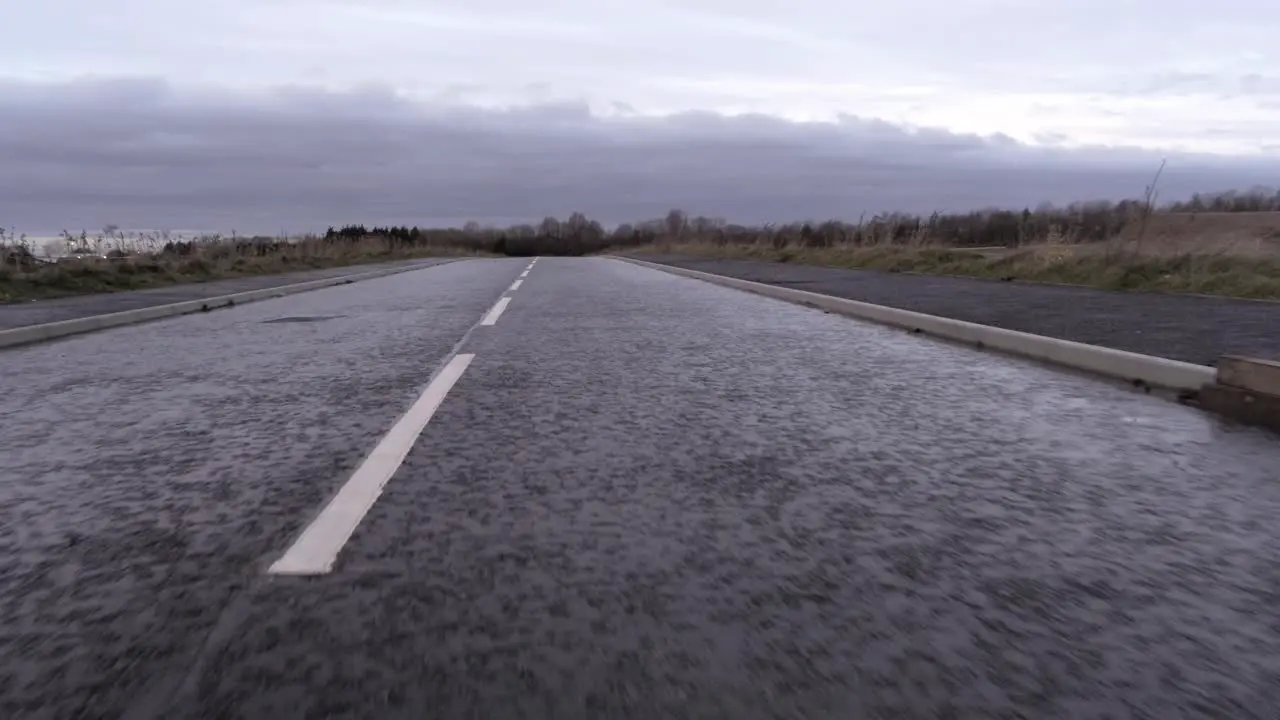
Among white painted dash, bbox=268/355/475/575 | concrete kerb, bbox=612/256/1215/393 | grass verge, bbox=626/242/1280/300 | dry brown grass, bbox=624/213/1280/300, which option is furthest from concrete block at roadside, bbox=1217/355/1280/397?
dry brown grass, bbox=624/213/1280/300

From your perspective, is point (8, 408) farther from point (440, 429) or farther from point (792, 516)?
point (792, 516)

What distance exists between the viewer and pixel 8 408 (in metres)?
7.17

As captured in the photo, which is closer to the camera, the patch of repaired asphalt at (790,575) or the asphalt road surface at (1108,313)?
the patch of repaired asphalt at (790,575)

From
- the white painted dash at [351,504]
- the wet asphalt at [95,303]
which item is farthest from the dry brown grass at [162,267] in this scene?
the white painted dash at [351,504]

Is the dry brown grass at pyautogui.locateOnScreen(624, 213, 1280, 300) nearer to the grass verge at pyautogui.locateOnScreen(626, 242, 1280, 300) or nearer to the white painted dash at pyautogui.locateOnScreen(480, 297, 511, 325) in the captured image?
the grass verge at pyautogui.locateOnScreen(626, 242, 1280, 300)

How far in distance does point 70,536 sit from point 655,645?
2.62 meters

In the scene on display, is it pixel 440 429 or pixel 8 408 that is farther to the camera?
pixel 8 408

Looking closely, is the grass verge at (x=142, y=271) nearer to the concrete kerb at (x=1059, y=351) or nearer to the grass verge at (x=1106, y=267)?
the concrete kerb at (x=1059, y=351)

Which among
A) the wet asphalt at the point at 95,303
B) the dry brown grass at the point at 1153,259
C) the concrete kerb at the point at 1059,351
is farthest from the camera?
the dry brown grass at the point at 1153,259

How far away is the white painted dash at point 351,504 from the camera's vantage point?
11.9 ft

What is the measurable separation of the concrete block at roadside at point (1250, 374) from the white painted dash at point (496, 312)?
9.28 m

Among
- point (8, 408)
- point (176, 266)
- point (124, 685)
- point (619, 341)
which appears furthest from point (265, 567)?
point (176, 266)

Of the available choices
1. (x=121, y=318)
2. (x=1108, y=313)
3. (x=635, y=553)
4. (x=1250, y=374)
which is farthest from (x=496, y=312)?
(x=635, y=553)

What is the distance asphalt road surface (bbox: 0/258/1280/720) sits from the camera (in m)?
2.68
